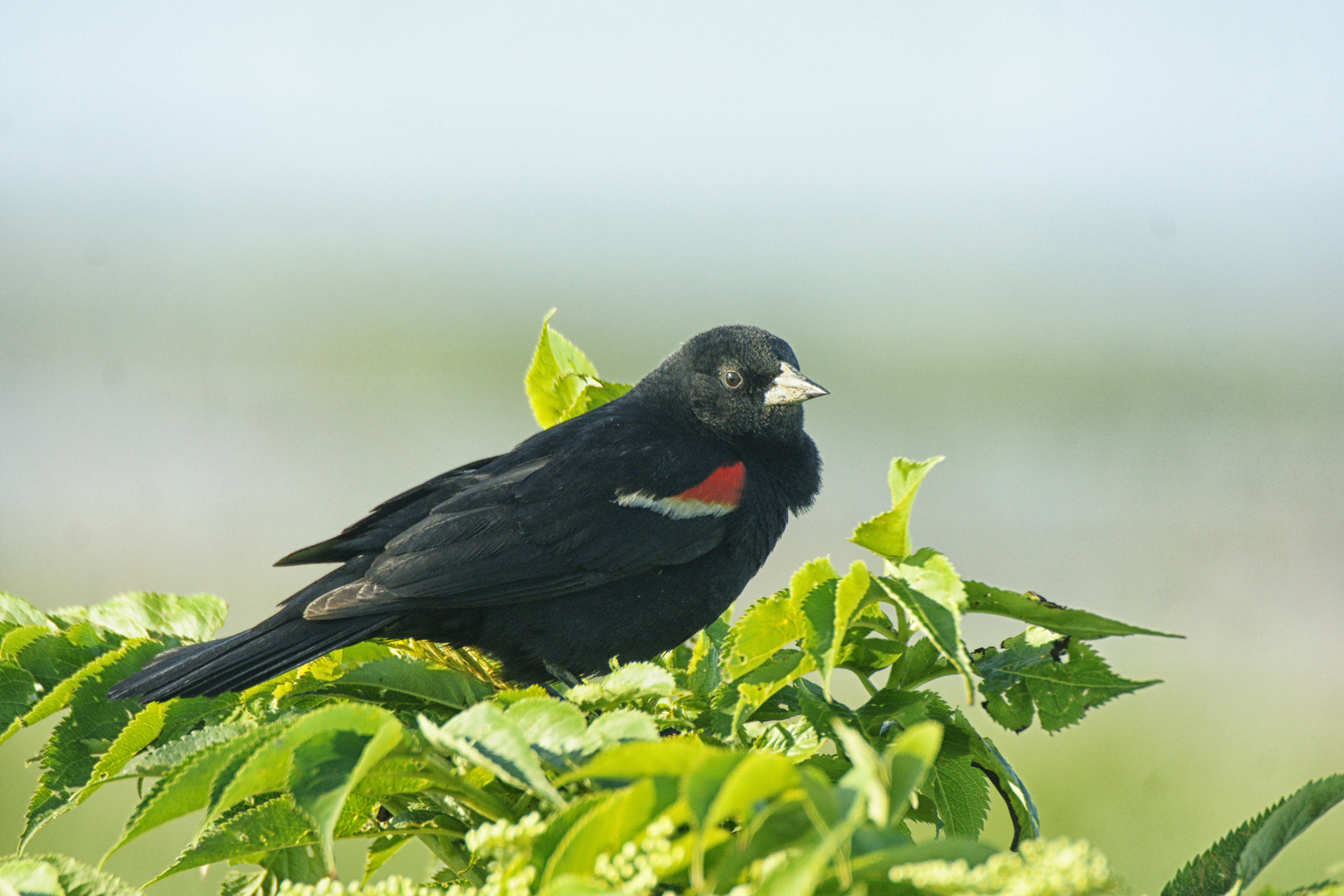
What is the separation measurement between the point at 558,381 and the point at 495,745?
3.91ft

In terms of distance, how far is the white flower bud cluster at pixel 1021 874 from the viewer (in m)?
0.64

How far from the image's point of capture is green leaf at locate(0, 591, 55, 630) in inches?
57.3

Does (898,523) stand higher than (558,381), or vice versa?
(558,381)

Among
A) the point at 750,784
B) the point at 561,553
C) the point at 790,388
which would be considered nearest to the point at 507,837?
the point at 750,784

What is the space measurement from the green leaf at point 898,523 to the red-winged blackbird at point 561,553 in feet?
3.86

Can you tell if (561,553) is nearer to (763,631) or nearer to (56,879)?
(763,631)

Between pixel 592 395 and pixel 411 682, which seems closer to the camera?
pixel 411 682

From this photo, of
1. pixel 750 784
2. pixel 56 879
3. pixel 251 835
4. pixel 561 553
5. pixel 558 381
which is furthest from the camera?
pixel 561 553

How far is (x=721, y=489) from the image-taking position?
2.46m

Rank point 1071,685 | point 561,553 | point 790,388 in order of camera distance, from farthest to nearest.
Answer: point 790,388
point 561,553
point 1071,685

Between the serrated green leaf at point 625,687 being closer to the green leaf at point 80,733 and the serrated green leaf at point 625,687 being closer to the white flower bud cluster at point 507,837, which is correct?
the white flower bud cluster at point 507,837

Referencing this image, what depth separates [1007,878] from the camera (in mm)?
672

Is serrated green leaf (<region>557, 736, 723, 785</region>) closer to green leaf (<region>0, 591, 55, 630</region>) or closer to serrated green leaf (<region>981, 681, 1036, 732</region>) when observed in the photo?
serrated green leaf (<region>981, 681, 1036, 732</region>)

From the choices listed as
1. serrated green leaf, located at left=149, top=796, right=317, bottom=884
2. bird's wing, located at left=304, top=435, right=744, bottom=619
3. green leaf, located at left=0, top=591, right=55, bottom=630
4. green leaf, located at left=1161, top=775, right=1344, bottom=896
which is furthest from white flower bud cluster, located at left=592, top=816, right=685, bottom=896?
bird's wing, located at left=304, top=435, right=744, bottom=619
